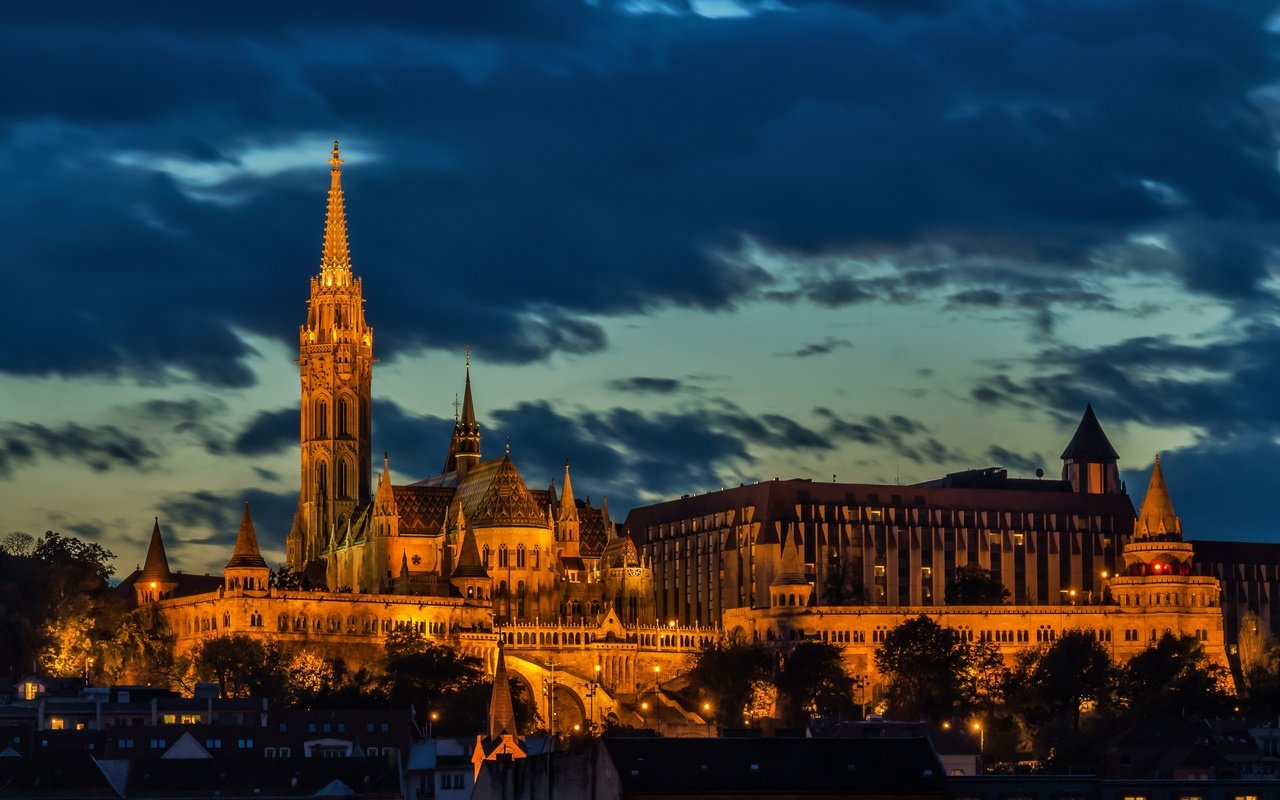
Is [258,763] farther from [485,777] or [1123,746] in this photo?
[1123,746]

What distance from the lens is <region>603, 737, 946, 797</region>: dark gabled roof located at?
A: 13725 cm

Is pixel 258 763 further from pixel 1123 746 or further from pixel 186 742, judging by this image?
pixel 1123 746

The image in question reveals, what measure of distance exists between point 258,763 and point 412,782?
8.70 meters

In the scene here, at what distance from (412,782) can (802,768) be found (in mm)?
51675

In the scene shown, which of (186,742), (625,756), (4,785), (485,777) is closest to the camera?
(625,756)

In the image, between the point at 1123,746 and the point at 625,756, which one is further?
the point at 1123,746

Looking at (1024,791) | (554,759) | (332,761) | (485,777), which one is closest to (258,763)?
(332,761)

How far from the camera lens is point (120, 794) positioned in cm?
18112

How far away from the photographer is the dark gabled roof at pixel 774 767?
450ft

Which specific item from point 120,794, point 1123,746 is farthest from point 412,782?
point 1123,746

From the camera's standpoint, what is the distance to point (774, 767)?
139 meters

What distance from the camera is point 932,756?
463 feet

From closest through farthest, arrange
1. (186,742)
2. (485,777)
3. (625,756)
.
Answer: (625,756) < (485,777) < (186,742)

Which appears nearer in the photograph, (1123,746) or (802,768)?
(802,768)
